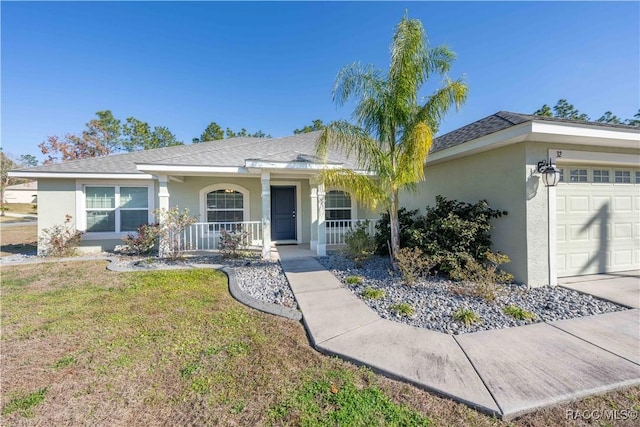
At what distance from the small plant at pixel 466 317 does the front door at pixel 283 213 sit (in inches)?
295

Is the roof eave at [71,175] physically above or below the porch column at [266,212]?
above

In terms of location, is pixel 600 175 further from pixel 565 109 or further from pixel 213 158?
pixel 565 109

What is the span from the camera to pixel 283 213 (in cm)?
1044

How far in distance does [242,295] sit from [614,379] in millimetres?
4918

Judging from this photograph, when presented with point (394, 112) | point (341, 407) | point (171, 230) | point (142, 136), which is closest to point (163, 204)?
point (171, 230)

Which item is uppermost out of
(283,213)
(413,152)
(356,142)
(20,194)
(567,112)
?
(567,112)

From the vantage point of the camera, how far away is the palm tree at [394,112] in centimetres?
531

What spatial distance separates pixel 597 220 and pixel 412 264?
4514 mm

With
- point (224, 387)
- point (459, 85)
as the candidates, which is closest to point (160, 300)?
point (224, 387)

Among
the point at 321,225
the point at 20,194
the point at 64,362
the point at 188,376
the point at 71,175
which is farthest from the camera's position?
the point at 20,194

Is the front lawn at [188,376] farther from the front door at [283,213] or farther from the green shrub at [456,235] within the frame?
the front door at [283,213]

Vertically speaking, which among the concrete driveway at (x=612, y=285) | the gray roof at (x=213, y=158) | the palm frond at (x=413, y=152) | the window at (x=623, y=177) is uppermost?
the gray roof at (x=213, y=158)

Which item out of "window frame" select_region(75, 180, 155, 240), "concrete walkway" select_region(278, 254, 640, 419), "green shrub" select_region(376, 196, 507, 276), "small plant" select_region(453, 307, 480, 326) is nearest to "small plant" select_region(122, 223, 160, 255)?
"window frame" select_region(75, 180, 155, 240)

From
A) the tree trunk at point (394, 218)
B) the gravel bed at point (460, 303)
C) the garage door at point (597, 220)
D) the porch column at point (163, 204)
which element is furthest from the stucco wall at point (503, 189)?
the porch column at point (163, 204)
